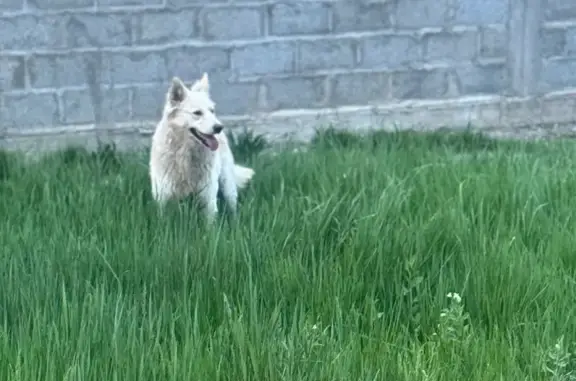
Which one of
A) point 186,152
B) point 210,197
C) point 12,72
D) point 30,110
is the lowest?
point 210,197

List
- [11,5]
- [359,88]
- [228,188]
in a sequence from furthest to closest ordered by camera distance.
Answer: [359,88], [11,5], [228,188]

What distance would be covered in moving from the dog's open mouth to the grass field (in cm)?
33

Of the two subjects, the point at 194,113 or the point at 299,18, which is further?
the point at 299,18

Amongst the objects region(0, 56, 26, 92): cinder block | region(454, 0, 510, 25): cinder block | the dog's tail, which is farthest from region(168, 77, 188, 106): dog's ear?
region(454, 0, 510, 25): cinder block

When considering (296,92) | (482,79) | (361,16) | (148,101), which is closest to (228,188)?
(148,101)

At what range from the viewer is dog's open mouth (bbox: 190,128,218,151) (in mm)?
Answer: 4715

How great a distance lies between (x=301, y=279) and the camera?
12.4ft

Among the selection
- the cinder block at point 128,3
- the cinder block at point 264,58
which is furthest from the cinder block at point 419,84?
the cinder block at point 128,3

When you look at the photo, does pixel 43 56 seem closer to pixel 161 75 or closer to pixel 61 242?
pixel 161 75

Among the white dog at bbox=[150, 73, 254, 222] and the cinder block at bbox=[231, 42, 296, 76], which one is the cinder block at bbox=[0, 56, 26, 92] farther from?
the white dog at bbox=[150, 73, 254, 222]

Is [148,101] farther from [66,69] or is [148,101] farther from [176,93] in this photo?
[176,93]

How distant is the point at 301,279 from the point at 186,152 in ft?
4.24

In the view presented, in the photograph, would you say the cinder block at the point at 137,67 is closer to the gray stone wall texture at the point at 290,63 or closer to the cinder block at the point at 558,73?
the gray stone wall texture at the point at 290,63

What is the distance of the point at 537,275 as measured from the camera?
3.81 m
